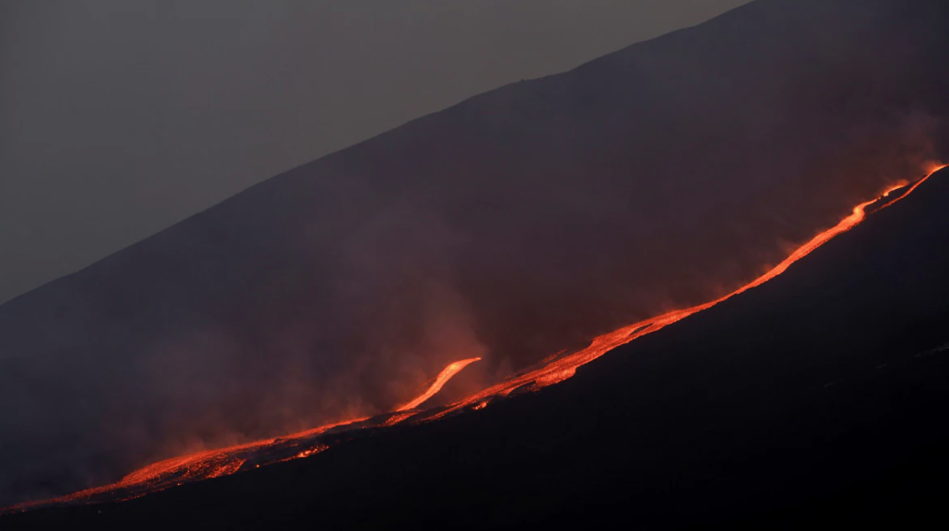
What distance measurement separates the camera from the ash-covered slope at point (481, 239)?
6738 mm

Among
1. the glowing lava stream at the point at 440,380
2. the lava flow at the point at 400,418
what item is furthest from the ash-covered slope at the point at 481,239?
the lava flow at the point at 400,418

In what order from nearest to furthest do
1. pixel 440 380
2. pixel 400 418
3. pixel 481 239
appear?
pixel 400 418 < pixel 440 380 < pixel 481 239

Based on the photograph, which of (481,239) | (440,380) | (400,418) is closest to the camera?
(400,418)

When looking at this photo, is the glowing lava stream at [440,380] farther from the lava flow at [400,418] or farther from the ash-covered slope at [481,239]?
the ash-covered slope at [481,239]

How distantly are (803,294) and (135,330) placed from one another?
646 cm

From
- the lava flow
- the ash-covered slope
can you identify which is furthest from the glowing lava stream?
the ash-covered slope

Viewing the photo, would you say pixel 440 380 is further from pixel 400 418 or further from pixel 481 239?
pixel 481 239

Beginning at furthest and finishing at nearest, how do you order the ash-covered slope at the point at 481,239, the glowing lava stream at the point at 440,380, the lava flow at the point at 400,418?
the ash-covered slope at the point at 481,239 → the glowing lava stream at the point at 440,380 → the lava flow at the point at 400,418

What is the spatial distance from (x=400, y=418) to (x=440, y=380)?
630 millimetres

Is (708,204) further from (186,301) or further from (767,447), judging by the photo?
(186,301)

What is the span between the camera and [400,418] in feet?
19.0

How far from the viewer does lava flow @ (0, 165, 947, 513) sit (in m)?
5.68

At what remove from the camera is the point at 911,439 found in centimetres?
360

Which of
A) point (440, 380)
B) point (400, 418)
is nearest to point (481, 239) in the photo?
point (440, 380)
